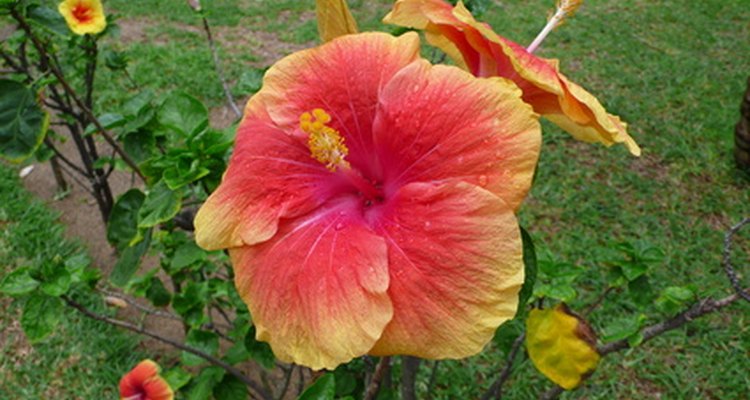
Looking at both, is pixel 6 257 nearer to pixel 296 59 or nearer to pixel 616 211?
pixel 296 59

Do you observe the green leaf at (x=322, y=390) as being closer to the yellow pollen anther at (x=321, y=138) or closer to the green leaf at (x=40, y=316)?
the yellow pollen anther at (x=321, y=138)

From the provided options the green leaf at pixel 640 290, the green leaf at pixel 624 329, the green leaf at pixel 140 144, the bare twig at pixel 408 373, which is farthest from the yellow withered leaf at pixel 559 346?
the green leaf at pixel 140 144

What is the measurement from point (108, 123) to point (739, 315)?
8.69 ft

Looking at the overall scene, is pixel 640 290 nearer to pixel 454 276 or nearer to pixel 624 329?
pixel 624 329

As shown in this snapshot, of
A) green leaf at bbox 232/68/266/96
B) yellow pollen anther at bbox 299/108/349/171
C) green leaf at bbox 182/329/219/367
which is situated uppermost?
yellow pollen anther at bbox 299/108/349/171

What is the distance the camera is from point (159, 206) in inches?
44.4

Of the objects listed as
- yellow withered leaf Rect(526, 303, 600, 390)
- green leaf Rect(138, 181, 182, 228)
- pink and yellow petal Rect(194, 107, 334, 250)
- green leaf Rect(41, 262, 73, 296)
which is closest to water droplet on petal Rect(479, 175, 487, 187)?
pink and yellow petal Rect(194, 107, 334, 250)

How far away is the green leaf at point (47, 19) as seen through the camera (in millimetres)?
1444

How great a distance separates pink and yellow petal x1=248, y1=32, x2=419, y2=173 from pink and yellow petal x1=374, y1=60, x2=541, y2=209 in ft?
0.13

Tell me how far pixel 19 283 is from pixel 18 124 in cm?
38

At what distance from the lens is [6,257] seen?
300 centimetres

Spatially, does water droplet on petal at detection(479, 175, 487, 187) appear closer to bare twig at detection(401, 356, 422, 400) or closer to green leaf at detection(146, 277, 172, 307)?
bare twig at detection(401, 356, 422, 400)

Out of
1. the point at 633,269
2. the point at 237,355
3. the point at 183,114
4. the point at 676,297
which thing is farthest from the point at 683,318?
the point at 237,355

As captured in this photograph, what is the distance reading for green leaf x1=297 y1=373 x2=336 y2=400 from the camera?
1.10 m
